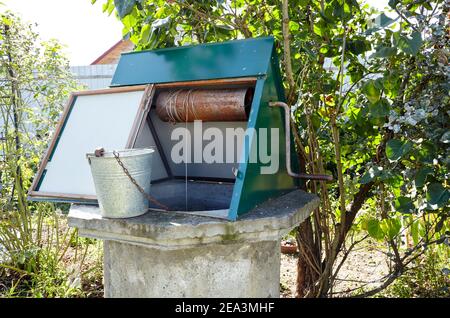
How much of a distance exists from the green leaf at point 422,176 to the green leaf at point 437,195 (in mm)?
56

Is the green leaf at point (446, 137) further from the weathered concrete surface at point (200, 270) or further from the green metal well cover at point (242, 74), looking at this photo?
the weathered concrete surface at point (200, 270)

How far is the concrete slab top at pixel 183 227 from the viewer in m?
1.69

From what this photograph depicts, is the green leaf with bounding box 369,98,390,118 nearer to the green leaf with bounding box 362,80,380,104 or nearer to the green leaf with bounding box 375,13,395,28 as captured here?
the green leaf with bounding box 362,80,380,104

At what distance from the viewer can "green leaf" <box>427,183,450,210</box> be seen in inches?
77.6

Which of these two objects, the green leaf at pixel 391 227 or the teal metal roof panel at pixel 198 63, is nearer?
the teal metal roof panel at pixel 198 63

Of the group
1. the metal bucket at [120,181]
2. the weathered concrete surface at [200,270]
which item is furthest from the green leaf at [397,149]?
the metal bucket at [120,181]

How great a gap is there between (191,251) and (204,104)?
2.86 feet

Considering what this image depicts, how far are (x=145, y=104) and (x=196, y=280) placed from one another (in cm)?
99

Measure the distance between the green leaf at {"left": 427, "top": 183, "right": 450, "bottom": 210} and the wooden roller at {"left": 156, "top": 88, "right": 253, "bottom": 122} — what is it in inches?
42.4

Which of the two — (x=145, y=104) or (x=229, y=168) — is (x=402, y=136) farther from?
(x=145, y=104)

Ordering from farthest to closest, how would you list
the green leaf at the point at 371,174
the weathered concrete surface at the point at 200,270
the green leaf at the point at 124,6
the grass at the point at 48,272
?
the grass at the point at 48,272, the green leaf at the point at 371,174, the green leaf at the point at 124,6, the weathered concrete surface at the point at 200,270

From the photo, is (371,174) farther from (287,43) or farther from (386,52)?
(287,43)

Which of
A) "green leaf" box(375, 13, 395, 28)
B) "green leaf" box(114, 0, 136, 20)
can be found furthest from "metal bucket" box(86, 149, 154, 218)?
"green leaf" box(375, 13, 395, 28)
